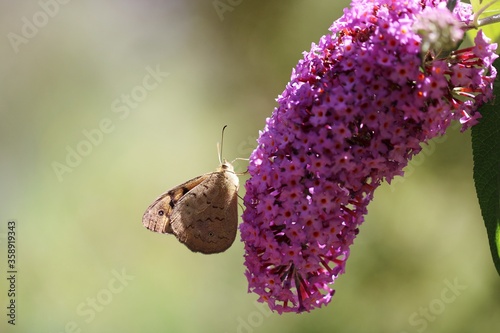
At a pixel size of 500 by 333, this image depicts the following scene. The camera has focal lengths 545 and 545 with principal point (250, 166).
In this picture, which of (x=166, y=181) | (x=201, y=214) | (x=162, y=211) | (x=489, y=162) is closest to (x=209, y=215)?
(x=201, y=214)

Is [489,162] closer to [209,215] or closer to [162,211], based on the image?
[209,215]

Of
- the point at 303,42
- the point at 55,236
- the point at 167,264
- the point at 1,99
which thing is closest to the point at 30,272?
the point at 55,236

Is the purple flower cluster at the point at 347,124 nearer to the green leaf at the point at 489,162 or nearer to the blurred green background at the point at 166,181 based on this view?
the green leaf at the point at 489,162

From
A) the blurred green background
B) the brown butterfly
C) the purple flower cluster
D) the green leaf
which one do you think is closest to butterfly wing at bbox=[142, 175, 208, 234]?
the brown butterfly

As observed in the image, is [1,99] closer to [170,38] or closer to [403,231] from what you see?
[170,38]

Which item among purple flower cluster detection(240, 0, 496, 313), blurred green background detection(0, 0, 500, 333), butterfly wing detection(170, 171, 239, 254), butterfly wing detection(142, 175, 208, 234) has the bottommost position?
blurred green background detection(0, 0, 500, 333)

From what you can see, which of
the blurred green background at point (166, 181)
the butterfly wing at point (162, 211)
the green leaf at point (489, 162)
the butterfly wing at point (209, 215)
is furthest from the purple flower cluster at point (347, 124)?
the blurred green background at point (166, 181)

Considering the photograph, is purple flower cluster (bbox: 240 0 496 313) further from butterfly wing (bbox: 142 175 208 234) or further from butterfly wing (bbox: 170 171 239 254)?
butterfly wing (bbox: 142 175 208 234)
